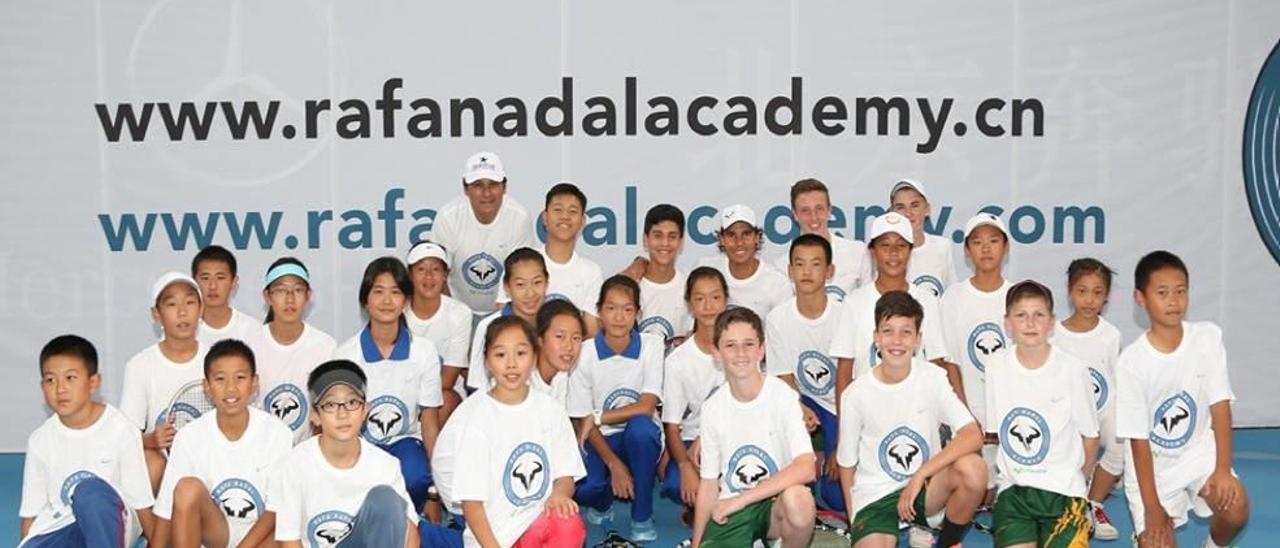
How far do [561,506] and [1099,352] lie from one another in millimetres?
2212

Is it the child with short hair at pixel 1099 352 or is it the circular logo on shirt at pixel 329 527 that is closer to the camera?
the circular logo on shirt at pixel 329 527

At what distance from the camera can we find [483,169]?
19.1 feet

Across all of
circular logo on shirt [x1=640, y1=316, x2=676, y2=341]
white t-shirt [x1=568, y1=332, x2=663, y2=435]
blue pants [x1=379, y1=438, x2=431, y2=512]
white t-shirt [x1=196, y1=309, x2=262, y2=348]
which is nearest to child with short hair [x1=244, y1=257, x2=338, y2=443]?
white t-shirt [x1=196, y1=309, x2=262, y2=348]

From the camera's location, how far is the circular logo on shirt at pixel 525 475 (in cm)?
422

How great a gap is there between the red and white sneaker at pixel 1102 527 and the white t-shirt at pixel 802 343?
3.37 ft

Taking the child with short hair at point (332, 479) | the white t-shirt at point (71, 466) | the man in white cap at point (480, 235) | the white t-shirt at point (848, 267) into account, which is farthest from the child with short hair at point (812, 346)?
the white t-shirt at point (71, 466)

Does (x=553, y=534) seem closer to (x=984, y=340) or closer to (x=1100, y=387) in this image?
(x=984, y=340)

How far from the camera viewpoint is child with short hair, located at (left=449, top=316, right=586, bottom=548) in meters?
4.15


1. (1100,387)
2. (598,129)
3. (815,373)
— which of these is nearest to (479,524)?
(815,373)

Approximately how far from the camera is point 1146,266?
4.54 metres

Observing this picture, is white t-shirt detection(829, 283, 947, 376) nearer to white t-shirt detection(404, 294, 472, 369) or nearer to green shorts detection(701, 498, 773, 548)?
green shorts detection(701, 498, 773, 548)

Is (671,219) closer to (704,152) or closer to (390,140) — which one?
(704,152)

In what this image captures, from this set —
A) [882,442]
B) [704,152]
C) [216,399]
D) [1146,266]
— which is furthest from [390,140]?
[1146,266]

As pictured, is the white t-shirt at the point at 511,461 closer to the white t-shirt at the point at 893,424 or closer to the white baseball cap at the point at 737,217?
the white t-shirt at the point at 893,424
